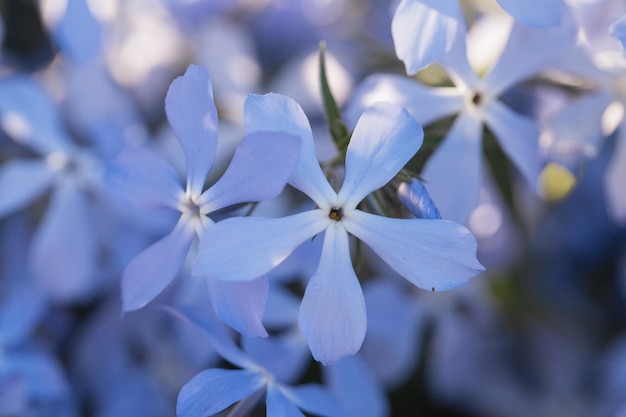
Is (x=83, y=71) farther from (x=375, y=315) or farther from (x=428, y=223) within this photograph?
(x=428, y=223)

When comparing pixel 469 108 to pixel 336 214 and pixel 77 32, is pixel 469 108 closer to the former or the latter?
pixel 336 214

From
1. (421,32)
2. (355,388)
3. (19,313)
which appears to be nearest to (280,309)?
(355,388)

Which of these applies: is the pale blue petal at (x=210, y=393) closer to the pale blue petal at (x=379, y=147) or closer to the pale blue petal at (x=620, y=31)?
the pale blue petal at (x=379, y=147)

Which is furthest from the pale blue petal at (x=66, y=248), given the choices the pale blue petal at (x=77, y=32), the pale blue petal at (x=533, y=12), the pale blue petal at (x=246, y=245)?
the pale blue petal at (x=533, y=12)

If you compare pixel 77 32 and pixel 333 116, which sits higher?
pixel 77 32

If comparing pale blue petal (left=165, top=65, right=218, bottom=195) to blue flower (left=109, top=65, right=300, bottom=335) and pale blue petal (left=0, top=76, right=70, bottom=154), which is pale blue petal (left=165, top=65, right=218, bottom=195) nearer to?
blue flower (left=109, top=65, right=300, bottom=335)

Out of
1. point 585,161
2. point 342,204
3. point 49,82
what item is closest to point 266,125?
point 342,204
